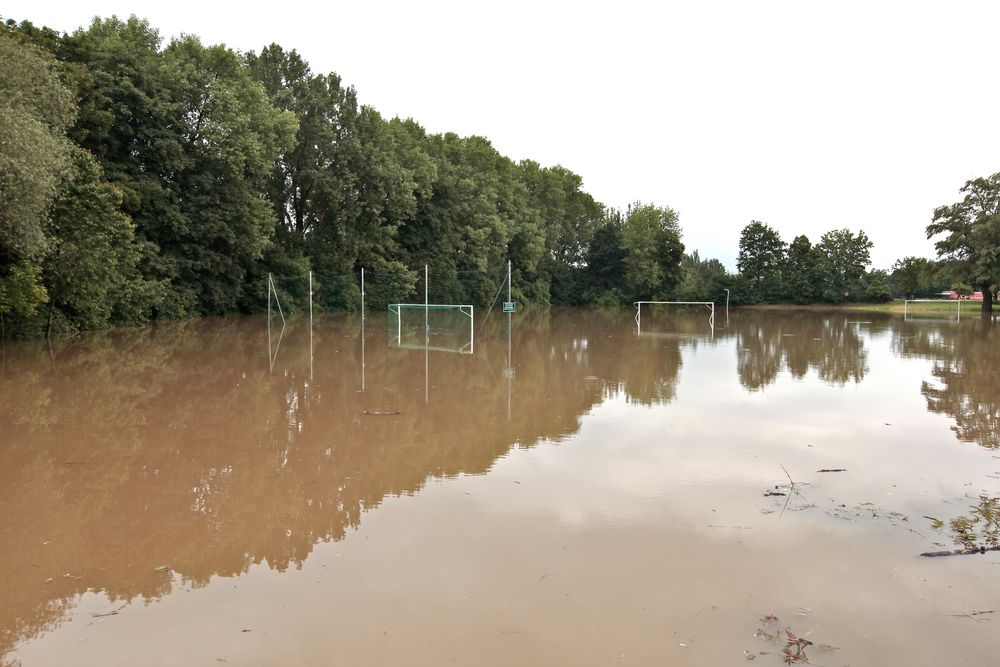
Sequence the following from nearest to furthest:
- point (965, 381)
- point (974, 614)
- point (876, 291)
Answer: point (974, 614)
point (965, 381)
point (876, 291)

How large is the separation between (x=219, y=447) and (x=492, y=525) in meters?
3.99

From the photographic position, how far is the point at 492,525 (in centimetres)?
528

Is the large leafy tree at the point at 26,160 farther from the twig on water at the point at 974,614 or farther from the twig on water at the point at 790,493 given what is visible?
the twig on water at the point at 974,614

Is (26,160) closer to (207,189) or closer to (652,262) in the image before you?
(207,189)

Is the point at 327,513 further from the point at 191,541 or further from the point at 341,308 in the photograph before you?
the point at 341,308

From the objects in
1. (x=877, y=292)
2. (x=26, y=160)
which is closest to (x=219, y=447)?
(x=26, y=160)

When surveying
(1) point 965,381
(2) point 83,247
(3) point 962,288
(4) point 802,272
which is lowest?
(1) point 965,381

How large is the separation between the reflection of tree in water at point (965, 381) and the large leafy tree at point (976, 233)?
80.3 ft

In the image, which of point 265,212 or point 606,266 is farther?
point 606,266

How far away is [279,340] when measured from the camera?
21500mm

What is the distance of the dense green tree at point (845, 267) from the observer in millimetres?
61812

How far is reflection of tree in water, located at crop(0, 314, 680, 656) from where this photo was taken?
4727 mm

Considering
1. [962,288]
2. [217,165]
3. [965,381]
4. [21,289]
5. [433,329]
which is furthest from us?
[962,288]

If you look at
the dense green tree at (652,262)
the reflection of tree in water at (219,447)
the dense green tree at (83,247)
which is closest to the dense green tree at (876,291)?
the dense green tree at (652,262)
